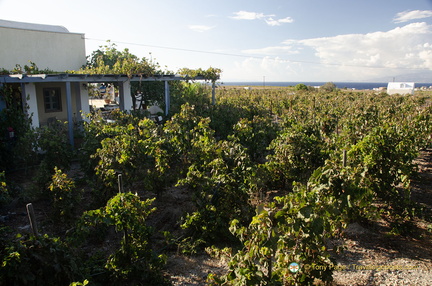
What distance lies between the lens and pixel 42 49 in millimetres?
14320

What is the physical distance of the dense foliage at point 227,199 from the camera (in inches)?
118

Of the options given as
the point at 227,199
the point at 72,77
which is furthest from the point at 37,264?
the point at 72,77

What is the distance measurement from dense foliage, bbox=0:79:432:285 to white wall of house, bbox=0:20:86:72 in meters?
7.37

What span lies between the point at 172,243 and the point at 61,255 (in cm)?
206

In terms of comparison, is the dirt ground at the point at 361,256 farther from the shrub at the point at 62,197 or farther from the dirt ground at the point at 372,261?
the shrub at the point at 62,197

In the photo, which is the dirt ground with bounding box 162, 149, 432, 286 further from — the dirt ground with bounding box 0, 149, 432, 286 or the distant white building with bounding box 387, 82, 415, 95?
the distant white building with bounding box 387, 82, 415, 95

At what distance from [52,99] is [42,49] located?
3125 millimetres

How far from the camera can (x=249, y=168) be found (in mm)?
5102

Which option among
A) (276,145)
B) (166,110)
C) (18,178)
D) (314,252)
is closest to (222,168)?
(276,145)

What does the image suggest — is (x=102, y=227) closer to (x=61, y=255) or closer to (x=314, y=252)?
(x=61, y=255)

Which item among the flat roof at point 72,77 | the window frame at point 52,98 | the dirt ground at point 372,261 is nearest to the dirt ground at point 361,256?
the dirt ground at point 372,261

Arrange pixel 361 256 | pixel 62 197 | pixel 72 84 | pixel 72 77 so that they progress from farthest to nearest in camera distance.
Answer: pixel 72 84 < pixel 72 77 < pixel 62 197 < pixel 361 256

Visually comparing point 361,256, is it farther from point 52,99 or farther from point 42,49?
point 42,49

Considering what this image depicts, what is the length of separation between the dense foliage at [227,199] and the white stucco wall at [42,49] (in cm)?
737
